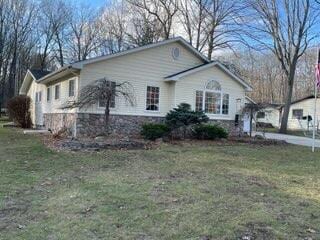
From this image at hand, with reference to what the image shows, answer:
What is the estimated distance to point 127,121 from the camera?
17.5 m

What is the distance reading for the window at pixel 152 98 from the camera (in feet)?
59.5

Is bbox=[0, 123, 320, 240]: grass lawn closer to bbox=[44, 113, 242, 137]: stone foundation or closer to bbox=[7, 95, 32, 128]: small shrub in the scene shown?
bbox=[44, 113, 242, 137]: stone foundation

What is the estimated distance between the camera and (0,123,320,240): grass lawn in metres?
4.69

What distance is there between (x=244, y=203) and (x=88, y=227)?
2.50m

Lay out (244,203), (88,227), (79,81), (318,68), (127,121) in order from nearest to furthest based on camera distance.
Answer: (88,227)
(244,203)
(318,68)
(79,81)
(127,121)

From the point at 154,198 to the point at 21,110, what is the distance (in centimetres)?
2145

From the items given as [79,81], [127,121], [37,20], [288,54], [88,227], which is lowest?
[88,227]

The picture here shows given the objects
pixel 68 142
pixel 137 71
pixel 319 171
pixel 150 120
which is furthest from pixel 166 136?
pixel 319 171

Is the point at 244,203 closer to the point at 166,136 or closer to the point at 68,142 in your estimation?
the point at 68,142

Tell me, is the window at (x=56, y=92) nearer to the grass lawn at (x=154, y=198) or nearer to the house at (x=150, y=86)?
the house at (x=150, y=86)

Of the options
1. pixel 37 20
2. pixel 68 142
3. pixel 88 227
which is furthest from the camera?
pixel 37 20

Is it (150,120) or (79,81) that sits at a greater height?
(79,81)

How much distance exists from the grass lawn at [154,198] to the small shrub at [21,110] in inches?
607

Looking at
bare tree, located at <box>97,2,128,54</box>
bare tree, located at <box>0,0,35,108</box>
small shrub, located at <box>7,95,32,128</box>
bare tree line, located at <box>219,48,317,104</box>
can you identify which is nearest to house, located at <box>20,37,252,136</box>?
small shrub, located at <box>7,95,32,128</box>
